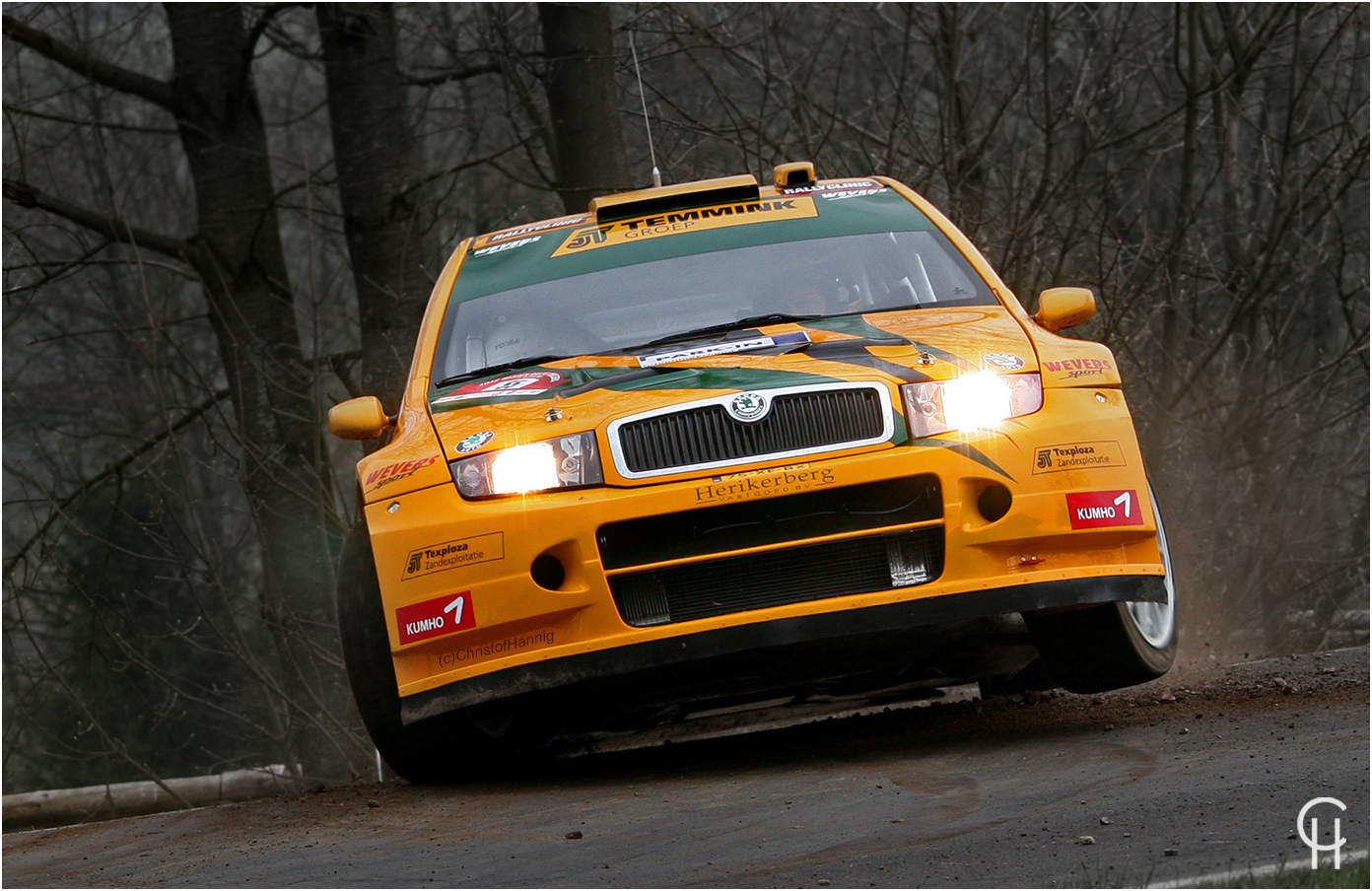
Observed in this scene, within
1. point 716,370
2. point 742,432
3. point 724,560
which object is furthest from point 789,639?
point 716,370

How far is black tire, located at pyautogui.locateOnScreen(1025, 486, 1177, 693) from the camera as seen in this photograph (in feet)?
18.6

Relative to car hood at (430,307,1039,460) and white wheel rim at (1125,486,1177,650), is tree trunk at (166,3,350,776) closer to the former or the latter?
car hood at (430,307,1039,460)

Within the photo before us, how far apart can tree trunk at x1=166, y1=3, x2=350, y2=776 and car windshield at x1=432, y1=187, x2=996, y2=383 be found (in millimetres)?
5806

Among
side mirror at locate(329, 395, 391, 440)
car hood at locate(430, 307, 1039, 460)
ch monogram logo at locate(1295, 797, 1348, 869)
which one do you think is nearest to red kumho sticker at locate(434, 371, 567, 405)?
car hood at locate(430, 307, 1039, 460)

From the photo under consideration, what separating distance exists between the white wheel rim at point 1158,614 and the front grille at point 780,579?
1.05 metres

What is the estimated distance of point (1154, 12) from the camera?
16047mm

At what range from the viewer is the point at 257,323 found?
14000 millimetres

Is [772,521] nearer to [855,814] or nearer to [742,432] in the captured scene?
[742,432]

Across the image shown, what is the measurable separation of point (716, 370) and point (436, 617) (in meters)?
1.17

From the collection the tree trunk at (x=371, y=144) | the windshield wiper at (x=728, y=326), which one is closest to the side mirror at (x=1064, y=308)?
the windshield wiper at (x=728, y=326)

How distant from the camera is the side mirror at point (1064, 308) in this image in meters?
6.06

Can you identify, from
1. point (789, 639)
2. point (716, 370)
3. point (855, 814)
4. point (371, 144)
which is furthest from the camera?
point (371, 144)

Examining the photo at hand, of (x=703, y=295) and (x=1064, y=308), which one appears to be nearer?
(x=1064, y=308)

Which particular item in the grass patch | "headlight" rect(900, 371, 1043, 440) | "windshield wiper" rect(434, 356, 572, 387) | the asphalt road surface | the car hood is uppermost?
"windshield wiper" rect(434, 356, 572, 387)
